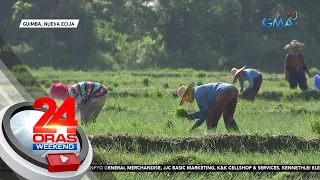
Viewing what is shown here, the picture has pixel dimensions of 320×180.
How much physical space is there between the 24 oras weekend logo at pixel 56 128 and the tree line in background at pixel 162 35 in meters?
11.6

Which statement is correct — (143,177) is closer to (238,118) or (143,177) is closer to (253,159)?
(253,159)

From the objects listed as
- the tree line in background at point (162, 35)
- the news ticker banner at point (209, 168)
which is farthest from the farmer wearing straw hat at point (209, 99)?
the tree line in background at point (162, 35)

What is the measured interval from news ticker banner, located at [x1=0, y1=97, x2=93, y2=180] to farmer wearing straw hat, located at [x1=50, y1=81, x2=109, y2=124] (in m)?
3.73

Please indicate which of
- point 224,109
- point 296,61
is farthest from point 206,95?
point 296,61

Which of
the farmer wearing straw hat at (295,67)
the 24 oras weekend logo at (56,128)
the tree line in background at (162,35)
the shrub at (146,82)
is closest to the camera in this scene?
the 24 oras weekend logo at (56,128)

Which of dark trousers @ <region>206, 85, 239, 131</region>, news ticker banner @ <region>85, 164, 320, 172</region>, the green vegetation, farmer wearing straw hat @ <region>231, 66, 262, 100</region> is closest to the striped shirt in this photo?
the green vegetation

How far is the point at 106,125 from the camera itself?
784 centimetres

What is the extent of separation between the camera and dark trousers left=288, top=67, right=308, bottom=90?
14062 mm

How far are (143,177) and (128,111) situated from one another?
489 cm

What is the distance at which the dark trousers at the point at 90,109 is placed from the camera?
800 centimetres

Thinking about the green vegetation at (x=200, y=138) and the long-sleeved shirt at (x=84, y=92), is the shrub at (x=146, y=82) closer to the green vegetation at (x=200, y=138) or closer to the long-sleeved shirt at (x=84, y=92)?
the green vegetation at (x=200, y=138)

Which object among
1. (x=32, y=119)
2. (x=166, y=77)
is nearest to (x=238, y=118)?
(x=32, y=119)

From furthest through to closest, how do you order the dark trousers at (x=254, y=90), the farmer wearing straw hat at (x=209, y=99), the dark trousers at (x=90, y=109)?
the dark trousers at (x=254, y=90) → the dark trousers at (x=90, y=109) → the farmer wearing straw hat at (x=209, y=99)

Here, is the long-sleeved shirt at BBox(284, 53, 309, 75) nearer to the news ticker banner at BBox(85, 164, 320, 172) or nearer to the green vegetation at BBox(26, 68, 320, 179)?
the green vegetation at BBox(26, 68, 320, 179)
